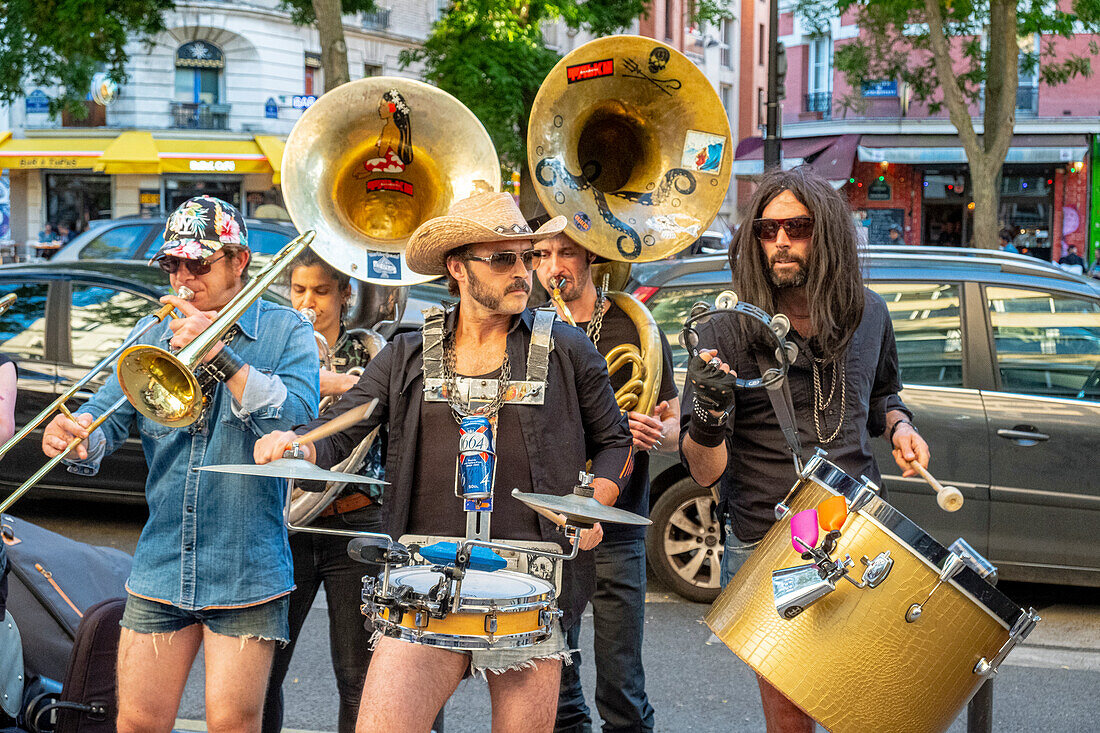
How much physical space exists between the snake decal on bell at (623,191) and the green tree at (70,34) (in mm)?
10309

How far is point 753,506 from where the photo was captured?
3.21 meters

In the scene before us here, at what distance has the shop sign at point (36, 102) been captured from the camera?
28219 millimetres

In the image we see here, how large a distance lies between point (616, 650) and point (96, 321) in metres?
4.48

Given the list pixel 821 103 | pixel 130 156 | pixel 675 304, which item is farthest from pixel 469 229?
pixel 821 103

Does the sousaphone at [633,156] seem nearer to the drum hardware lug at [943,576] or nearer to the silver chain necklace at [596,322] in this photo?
the silver chain necklace at [596,322]

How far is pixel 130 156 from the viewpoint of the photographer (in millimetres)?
27000

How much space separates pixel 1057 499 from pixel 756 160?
78.6 feet

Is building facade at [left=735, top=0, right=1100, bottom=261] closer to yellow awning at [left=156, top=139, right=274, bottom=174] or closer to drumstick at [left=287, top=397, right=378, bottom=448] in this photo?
yellow awning at [left=156, top=139, right=274, bottom=174]

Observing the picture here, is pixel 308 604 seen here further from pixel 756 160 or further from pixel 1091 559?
pixel 756 160

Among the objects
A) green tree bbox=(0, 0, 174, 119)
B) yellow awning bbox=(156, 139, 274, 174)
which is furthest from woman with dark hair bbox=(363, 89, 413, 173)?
yellow awning bbox=(156, 139, 274, 174)

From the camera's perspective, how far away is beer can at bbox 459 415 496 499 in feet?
9.10

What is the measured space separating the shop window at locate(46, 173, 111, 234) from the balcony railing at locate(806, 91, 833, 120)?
18.4 meters

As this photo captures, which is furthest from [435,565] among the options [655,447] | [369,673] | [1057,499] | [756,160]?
[756,160]

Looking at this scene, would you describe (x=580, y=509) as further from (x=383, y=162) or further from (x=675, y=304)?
(x=675, y=304)
